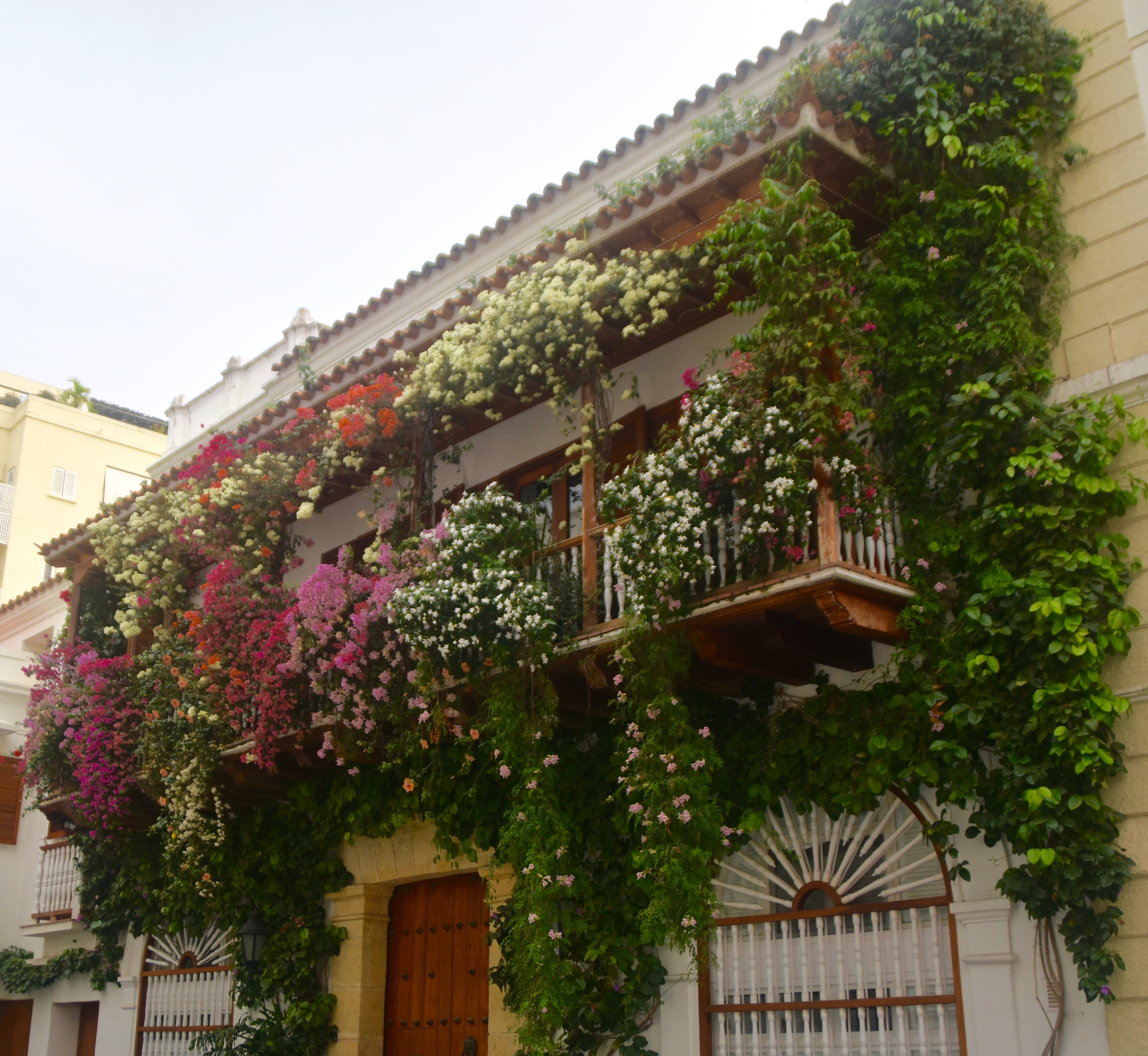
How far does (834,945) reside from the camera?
6.85 meters

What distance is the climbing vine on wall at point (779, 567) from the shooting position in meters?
6.17

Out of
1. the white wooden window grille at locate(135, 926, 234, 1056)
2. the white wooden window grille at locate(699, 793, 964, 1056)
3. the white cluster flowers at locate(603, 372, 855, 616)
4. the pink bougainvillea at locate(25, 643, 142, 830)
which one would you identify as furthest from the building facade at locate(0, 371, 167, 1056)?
the white cluster flowers at locate(603, 372, 855, 616)

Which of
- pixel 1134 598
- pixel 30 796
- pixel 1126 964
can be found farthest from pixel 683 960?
pixel 30 796

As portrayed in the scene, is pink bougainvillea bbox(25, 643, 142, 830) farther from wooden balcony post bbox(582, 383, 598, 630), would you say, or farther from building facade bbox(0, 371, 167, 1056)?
wooden balcony post bbox(582, 383, 598, 630)

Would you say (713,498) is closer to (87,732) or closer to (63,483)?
(87,732)

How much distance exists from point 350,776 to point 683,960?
3661 mm

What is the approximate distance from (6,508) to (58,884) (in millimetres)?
12815

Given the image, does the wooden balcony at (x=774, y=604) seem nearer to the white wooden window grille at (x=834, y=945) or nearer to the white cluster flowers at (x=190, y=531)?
the white wooden window grille at (x=834, y=945)

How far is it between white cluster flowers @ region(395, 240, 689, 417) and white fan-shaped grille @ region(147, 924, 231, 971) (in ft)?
19.1

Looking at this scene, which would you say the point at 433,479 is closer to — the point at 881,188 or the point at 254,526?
the point at 254,526

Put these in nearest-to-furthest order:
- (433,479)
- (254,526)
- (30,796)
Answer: (433,479) → (254,526) → (30,796)

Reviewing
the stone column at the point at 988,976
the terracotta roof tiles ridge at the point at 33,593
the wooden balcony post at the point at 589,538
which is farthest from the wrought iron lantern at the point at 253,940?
the terracotta roof tiles ridge at the point at 33,593

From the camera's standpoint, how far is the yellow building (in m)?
24.3

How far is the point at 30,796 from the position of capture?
1526cm
